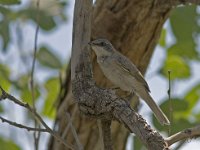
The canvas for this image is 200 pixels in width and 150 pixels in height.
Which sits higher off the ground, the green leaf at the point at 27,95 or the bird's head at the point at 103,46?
the bird's head at the point at 103,46

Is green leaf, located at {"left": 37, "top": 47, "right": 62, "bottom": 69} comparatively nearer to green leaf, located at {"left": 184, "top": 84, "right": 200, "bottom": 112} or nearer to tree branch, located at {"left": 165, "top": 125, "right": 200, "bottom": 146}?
green leaf, located at {"left": 184, "top": 84, "right": 200, "bottom": 112}

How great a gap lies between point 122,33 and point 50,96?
0.77 metres

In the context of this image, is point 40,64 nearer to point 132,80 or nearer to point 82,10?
point 132,80

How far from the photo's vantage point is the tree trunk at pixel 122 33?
13.1ft

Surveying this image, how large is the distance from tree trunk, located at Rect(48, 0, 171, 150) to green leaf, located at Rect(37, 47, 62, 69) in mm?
250

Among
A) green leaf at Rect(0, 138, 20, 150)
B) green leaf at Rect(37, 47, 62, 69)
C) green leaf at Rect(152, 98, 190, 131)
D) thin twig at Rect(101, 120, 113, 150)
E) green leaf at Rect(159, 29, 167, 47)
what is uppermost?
green leaf at Rect(159, 29, 167, 47)

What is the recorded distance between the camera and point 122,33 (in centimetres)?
411

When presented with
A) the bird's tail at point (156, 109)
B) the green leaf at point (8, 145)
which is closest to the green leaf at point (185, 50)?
the bird's tail at point (156, 109)

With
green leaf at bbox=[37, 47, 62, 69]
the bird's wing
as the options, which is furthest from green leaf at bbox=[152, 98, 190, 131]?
green leaf at bbox=[37, 47, 62, 69]

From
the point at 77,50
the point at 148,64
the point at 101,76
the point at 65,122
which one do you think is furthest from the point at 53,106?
the point at 77,50

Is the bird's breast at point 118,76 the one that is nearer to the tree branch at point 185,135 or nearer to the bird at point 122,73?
the bird at point 122,73

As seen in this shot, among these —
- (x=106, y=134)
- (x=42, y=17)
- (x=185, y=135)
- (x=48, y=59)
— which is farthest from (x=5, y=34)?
(x=185, y=135)

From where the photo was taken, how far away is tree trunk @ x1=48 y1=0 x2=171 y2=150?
400 cm

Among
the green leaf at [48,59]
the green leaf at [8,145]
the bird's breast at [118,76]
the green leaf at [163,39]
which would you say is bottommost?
the green leaf at [8,145]
